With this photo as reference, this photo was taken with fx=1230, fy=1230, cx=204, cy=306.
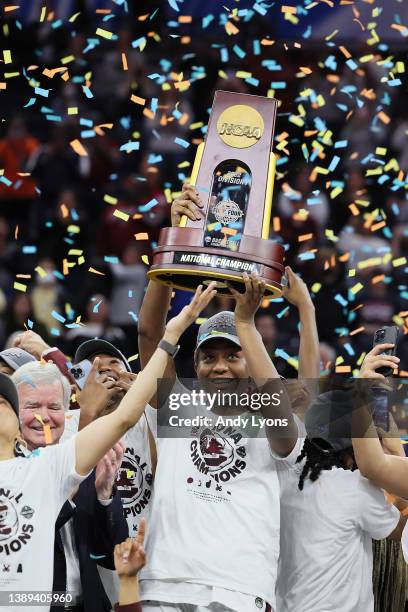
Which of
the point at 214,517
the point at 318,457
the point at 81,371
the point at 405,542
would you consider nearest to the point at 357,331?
the point at 81,371

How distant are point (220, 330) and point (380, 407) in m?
0.70

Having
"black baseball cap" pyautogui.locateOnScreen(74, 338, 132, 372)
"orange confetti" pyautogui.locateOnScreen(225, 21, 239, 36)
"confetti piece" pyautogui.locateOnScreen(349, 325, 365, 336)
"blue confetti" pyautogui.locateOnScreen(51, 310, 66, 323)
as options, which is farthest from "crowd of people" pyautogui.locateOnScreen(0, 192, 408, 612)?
"orange confetti" pyautogui.locateOnScreen(225, 21, 239, 36)

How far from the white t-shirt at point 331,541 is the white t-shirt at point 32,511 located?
3.15 feet

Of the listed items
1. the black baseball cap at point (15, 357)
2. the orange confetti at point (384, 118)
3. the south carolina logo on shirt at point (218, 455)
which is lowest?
the south carolina logo on shirt at point (218, 455)

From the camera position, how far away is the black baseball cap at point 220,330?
482 centimetres

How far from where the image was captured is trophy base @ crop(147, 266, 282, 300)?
4617mm

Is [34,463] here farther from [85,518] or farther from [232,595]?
[232,595]

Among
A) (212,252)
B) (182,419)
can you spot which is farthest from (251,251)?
(182,419)

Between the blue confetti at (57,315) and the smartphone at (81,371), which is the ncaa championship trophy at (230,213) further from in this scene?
the blue confetti at (57,315)

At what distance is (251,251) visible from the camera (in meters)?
4.66

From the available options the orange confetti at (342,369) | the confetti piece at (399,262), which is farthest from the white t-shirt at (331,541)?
the confetti piece at (399,262)

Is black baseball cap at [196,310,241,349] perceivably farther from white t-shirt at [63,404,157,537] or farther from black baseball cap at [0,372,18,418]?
black baseball cap at [0,372,18,418]

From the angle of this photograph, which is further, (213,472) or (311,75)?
(311,75)

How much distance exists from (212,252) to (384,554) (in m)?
1.45
